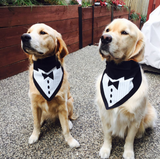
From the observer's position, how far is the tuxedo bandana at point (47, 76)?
1.45 metres

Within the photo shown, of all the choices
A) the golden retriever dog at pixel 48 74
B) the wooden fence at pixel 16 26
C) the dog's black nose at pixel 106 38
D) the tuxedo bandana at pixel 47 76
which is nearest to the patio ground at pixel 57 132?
the golden retriever dog at pixel 48 74

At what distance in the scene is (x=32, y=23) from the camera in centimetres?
330

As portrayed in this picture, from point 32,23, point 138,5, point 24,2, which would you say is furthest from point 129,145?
point 138,5

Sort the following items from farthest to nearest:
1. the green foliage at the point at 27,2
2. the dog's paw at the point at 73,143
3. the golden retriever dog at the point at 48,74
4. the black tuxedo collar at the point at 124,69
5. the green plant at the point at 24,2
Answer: the green plant at the point at 24,2
the green foliage at the point at 27,2
the dog's paw at the point at 73,143
the golden retriever dog at the point at 48,74
the black tuxedo collar at the point at 124,69

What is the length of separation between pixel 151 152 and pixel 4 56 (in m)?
2.93

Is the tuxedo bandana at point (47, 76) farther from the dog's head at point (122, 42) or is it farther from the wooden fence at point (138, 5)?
the wooden fence at point (138, 5)

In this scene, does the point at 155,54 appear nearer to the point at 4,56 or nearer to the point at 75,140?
the point at 75,140

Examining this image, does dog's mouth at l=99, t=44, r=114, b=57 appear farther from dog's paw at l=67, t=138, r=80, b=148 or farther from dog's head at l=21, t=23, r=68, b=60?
dog's paw at l=67, t=138, r=80, b=148

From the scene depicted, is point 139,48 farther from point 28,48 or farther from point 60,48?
point 28,48

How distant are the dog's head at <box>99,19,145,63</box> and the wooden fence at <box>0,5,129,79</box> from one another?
242cm

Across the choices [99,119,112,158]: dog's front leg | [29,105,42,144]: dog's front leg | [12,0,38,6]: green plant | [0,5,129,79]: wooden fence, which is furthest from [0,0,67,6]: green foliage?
[99,119,112,158]: dog's front leg

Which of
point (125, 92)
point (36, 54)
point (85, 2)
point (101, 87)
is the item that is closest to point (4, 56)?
point (36, 54)

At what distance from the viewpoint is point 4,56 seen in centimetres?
296

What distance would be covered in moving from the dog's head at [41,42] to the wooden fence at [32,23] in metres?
1.80
